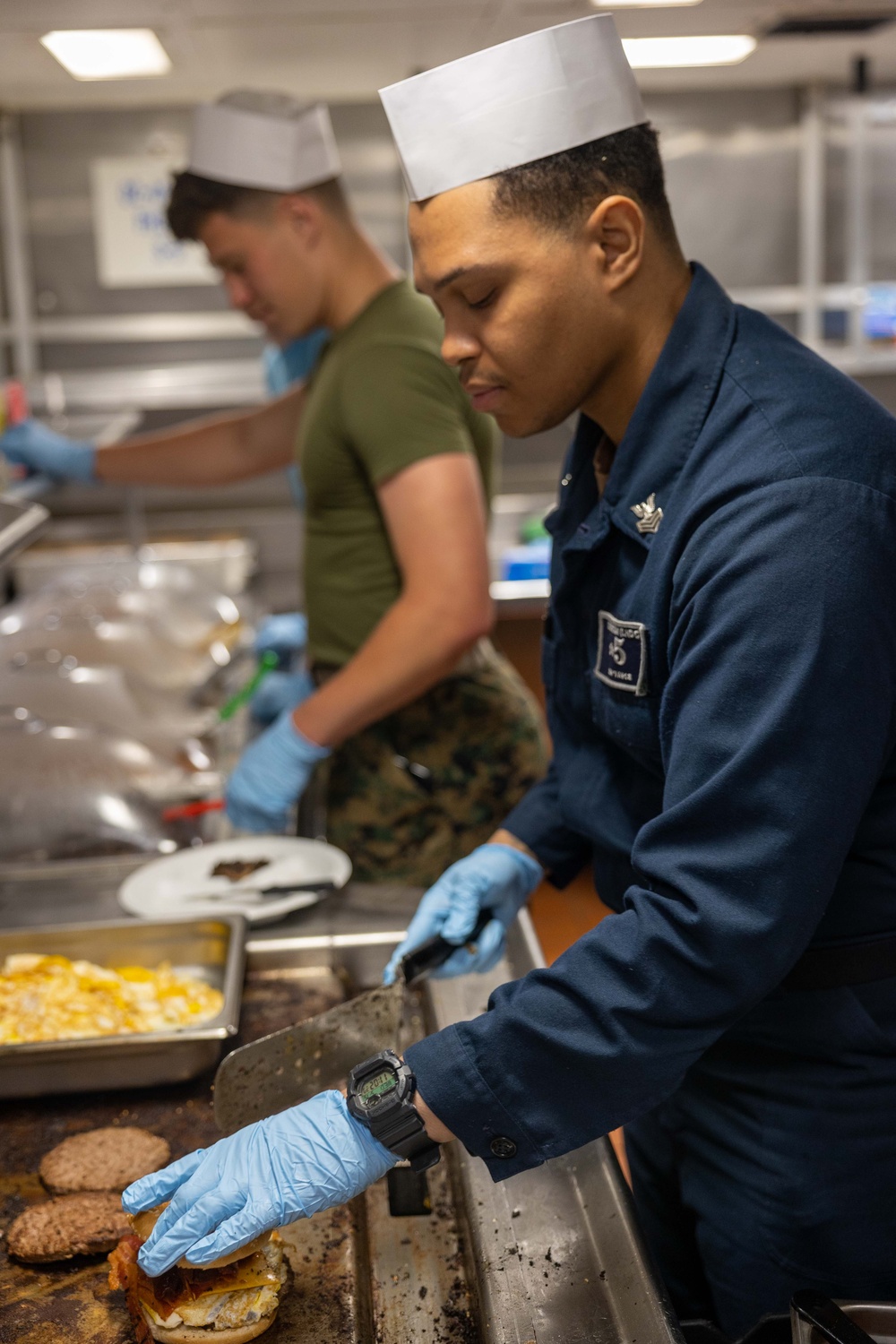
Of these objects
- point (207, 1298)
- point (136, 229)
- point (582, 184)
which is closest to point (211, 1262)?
point (207, 1298)

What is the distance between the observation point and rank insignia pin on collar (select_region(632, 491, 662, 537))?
113 centimetres

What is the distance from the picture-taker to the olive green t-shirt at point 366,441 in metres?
2.06

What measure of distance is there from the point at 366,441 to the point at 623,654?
1.05 meters

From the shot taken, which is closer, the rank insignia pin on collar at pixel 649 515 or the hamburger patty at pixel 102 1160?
the rank insignia pin on collar at pixel 649 515

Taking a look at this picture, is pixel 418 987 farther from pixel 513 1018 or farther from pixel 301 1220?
pixel 513 1018

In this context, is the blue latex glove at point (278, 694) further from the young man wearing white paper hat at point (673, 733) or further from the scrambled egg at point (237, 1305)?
the scrambled egg at point (237, 1305)

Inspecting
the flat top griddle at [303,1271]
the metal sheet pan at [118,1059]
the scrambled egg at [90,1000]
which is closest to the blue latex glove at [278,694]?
the scrambled egg at [90,1000]

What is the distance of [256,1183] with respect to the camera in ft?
3.37

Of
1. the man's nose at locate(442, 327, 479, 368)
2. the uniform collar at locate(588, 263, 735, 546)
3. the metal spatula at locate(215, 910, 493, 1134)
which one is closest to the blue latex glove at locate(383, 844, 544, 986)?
the metal spatula at locate(215, 910, 493, 1134)

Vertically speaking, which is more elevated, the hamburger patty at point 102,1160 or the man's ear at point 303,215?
the man's ear at point 303,215

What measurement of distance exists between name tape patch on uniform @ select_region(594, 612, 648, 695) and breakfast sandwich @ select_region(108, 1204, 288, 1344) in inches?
23.5

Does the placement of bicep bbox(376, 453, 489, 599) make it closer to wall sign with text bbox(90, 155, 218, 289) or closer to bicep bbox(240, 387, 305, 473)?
bicep bbox(240, 387, 305, 473)

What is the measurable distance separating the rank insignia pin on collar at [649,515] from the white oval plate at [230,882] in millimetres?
829

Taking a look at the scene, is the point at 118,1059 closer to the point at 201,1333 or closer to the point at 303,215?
the point at 201,1333
